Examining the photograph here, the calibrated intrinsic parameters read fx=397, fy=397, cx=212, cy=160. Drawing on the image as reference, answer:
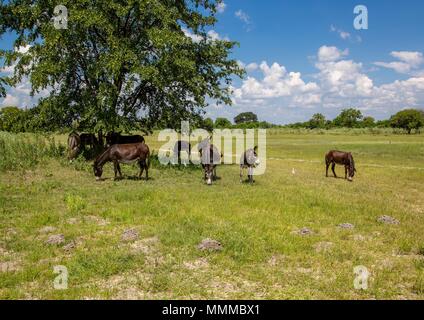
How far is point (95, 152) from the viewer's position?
28.3 metres

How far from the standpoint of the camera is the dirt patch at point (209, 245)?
34.9ft

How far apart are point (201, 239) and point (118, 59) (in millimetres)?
15593

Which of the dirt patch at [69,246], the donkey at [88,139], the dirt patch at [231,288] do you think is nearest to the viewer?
the dirt patch at [231,288]

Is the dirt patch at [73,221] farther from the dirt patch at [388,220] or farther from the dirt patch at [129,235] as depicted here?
the dirt patch at [388,220]

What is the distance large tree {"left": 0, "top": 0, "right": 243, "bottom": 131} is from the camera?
23.7 meters

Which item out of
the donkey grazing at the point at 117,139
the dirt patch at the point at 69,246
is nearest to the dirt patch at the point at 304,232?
the dirt patch at the point at 69,246

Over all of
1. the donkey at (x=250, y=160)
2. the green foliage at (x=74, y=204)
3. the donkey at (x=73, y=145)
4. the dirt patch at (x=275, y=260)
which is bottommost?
the dirt patch at (x=275, y=260)

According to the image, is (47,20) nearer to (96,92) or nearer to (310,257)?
(96,92)

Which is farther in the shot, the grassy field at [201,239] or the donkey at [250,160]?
the donkey at [250,160]

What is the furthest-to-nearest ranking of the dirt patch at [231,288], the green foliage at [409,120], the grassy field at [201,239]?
the green foliage at [409,120], the grassy field at [201,239], the dirt patch at [231,288]

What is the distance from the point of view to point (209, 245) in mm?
10758

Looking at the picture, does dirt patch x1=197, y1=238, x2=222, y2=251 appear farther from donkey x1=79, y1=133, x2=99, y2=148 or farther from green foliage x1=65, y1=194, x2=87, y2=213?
donkey x1=79, y1=133, x2=99, y2=148

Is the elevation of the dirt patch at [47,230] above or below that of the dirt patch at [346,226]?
above

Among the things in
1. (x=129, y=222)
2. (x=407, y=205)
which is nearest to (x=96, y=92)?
(x=129, y=222)
